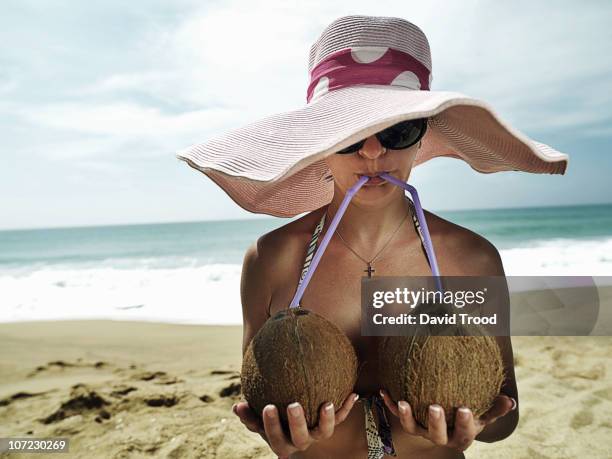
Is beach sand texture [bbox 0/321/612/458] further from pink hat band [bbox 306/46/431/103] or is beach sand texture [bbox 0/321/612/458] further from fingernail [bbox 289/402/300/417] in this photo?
pink hat band [bbox 306/46/431/103]

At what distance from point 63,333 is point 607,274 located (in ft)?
35.8

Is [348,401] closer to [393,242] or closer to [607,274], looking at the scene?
[393,242]

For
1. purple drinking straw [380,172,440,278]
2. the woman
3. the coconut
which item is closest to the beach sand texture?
the woman

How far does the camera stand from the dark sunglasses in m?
1.16

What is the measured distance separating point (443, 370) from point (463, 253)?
2.00ft

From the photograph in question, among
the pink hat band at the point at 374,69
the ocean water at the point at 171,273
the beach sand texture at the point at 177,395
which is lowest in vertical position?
the beach sand texture at the point at 177,395

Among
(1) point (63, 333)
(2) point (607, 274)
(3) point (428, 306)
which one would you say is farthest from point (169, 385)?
(2) point (607, 274)

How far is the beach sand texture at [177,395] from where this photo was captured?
10.7ft

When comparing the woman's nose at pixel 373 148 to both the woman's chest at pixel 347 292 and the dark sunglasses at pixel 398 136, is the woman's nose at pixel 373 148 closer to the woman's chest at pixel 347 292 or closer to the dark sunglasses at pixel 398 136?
the dark sunglasses at pixel 398 136

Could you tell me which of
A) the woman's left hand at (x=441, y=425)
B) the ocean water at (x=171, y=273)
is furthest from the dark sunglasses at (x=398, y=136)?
the ocean water at (x=171, y=273)

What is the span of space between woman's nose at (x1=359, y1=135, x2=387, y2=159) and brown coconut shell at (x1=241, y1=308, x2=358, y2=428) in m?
0.42

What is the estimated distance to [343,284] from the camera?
4.84 ft

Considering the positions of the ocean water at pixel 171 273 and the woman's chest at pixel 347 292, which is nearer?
the woman's chest at pixel 347 292

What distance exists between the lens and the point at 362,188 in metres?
1.29
